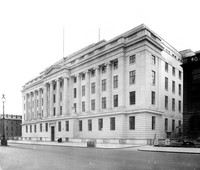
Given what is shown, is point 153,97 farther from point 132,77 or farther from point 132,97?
point 132,77

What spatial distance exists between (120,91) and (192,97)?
12135 millimetres

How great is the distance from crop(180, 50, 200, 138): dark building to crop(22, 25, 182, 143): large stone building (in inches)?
198

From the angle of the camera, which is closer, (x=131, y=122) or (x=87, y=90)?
(x=131, y=122)

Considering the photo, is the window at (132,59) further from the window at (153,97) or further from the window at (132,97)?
the window at (153,97)

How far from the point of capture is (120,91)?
4191cm

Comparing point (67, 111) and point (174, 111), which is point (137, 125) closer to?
point (174, 111)

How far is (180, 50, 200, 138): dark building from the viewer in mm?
35250

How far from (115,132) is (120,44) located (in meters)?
15.7

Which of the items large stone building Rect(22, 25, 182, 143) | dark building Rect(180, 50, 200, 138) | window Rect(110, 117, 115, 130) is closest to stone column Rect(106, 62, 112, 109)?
large stone building Rect(22, 25, 182, 143)

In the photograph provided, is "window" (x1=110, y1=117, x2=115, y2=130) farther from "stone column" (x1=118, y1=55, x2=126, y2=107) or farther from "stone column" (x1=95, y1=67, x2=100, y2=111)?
"stone column" (x1=95, y1=67, x2=100, y2=111)

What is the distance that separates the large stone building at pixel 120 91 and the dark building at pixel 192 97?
5.04 meters

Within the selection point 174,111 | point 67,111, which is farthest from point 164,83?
point 67,111

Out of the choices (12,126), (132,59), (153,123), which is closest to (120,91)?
(132,59)

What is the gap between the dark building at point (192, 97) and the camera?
3525cm
